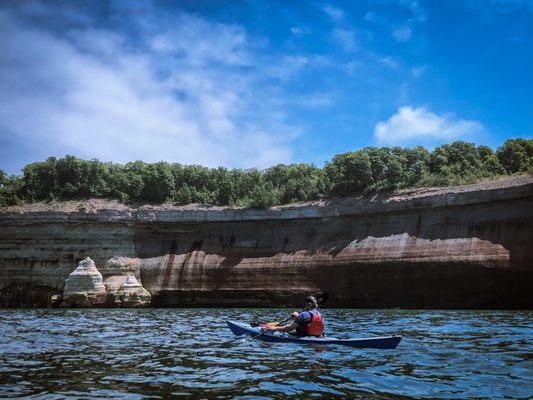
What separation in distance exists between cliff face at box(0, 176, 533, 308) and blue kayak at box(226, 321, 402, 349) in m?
22.8

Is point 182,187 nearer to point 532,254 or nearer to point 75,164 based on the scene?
point 75,164

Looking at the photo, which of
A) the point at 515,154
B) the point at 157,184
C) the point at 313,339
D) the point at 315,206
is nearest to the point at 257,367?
the point at 313,339

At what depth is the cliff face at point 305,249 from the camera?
121 feet

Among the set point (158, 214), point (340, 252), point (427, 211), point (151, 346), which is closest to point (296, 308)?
point (340, 252)

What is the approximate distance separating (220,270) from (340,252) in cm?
1117

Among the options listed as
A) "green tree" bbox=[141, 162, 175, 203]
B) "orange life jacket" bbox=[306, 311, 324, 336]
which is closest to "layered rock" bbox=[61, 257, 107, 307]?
"green tree" bbox=[141, 162, 175, 203]

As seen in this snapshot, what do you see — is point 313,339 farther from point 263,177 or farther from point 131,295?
point 263,177

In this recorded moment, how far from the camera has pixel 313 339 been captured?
16203mm

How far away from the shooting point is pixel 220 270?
156 ft


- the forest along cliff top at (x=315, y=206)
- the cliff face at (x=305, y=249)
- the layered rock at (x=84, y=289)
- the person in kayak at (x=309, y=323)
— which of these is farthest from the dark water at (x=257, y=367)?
the layered rock at (x=84, y=289)

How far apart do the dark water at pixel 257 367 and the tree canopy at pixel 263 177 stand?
32.8 m

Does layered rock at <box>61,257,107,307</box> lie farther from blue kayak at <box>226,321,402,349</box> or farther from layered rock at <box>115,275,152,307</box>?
blue kayak at <box>226,321,402,349</box>

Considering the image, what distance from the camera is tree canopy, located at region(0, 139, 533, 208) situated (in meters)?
50.8

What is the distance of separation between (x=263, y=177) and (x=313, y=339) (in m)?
45.2
